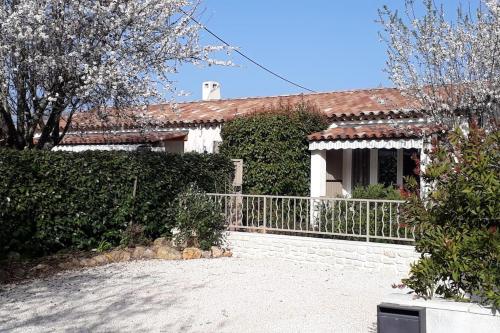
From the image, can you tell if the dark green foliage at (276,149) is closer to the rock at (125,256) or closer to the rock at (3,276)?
the rock at (125,256)

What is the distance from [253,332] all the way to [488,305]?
247 centimetres

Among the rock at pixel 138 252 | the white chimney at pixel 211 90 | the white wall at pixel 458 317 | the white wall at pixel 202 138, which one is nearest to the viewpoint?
the white wall at pixel 458 317

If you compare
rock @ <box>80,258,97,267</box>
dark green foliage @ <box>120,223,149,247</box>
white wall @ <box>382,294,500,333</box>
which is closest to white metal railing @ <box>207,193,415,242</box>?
dark green foliage @ <box>120,223,149,247</box>

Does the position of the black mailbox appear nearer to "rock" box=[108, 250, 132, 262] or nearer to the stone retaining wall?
the stone retaining wall

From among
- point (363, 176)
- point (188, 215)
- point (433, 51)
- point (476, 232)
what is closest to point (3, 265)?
point (188, 215)

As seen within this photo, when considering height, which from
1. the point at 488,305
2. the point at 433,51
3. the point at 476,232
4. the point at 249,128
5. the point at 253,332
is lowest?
the point at 253,332

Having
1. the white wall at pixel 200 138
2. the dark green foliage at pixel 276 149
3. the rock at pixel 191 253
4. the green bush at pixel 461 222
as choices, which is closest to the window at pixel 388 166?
the dark green foliage at pixel 276 149

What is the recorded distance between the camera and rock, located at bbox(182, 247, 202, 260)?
11492mm

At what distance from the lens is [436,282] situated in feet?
17.1

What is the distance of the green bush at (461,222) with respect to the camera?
497 centimetres

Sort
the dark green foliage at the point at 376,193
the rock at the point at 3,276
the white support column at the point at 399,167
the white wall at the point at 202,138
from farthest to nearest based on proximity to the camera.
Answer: the white wall at the point at 202,138, the white support column at the point at 399,167, the dark green foliage at the point at 376,193, the rock at the point at 3,276

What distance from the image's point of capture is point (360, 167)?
1612cm

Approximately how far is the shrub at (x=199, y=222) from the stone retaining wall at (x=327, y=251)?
1.13 feet

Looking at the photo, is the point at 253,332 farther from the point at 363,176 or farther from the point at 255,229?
the point at 363,176
